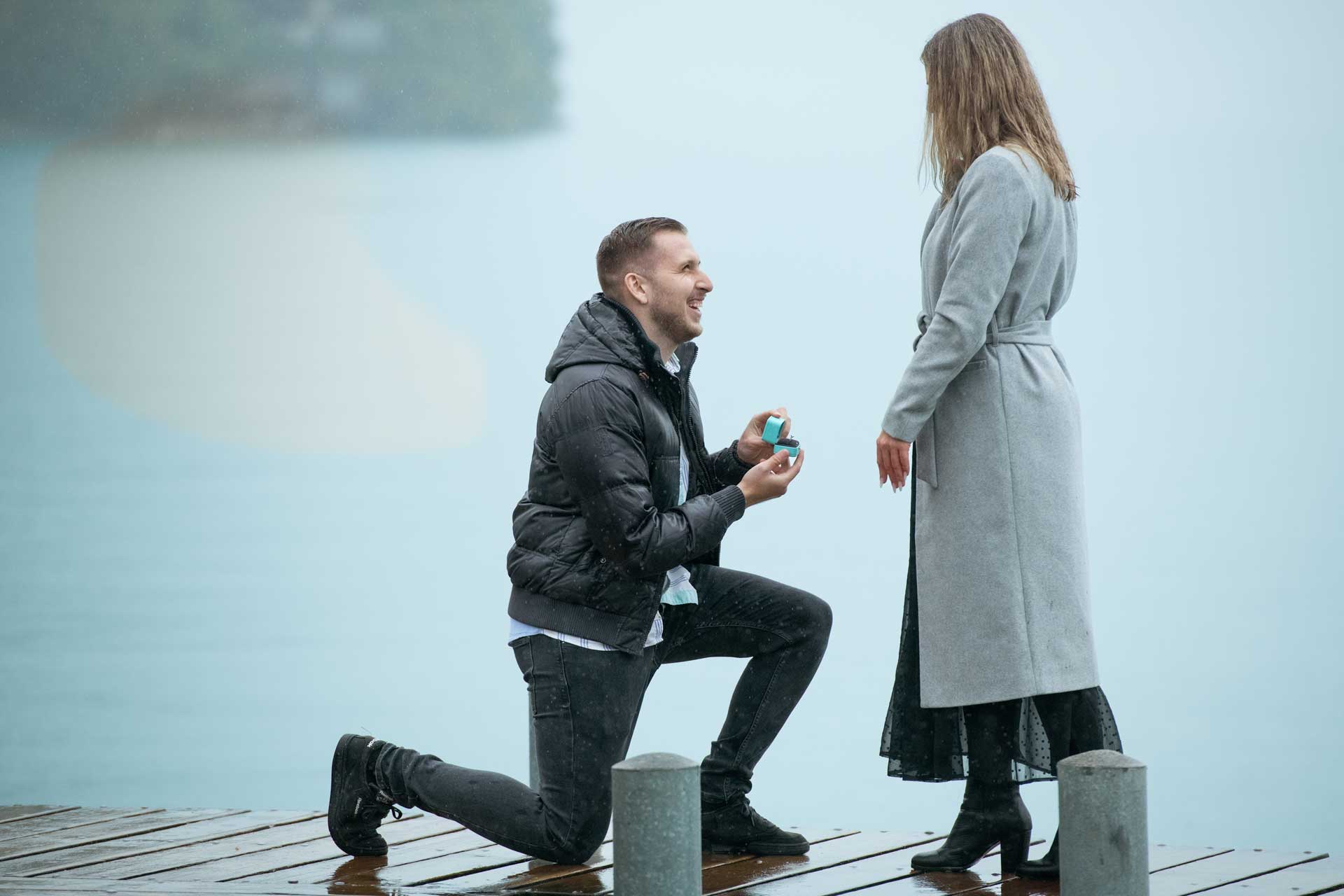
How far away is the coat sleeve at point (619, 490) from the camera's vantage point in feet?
10.1

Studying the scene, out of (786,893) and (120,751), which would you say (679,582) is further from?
(120,751)

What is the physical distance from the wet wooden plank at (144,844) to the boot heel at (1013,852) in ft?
5.45

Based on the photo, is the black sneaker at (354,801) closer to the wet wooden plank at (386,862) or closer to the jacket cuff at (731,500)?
the wet wooden plank at (386,862)

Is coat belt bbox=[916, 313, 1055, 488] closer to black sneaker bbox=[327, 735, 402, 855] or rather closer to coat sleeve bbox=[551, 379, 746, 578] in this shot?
coat sleeve bbox=[551, 379, 746, 578]

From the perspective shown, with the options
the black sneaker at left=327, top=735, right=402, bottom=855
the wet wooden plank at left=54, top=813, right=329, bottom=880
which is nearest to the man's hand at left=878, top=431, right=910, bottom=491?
the black sneaker at left=327, top=735, right=402, bottom=855

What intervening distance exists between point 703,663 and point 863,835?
35.2 ft

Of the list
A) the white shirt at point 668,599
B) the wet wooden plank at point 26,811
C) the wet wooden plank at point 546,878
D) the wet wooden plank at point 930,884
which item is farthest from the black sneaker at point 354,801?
the wet wooden plank at point 26,811

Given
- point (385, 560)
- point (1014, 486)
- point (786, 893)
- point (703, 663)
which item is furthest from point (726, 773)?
point (703, 663)

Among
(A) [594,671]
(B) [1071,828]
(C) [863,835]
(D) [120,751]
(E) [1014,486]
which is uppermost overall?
(E) [1014,486]

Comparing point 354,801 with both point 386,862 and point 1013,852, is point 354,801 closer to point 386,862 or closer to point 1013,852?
point 386,862

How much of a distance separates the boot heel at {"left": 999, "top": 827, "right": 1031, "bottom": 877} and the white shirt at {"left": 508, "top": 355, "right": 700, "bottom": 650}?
0.74 meters

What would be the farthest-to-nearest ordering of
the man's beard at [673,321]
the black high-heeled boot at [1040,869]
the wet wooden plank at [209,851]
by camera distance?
the wet wooden plank at [209,851] < the man's beard at [673,321] < the black high-heeled boot at [1040,869]

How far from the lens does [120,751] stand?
10.9m

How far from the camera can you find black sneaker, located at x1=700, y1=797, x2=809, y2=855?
3.38 metres
